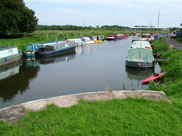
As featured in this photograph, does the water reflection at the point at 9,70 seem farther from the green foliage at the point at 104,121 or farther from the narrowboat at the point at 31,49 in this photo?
the green foliage at the point at 104,121

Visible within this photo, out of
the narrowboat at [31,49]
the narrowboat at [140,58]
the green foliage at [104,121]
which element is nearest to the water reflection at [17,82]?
the narrowboat at [31,49]

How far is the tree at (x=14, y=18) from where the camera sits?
33.5 metres

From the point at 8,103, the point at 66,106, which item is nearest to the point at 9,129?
the point at 66,106

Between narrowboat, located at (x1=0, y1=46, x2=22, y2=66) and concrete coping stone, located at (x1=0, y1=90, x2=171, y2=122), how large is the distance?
16.5m

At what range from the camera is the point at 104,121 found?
5.61m

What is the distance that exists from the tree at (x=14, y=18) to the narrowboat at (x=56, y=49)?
9443 millimetres

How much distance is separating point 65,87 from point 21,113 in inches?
312

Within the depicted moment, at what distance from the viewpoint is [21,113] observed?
6484mm

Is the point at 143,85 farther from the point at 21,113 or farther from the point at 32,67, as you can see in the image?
the point at 32,67

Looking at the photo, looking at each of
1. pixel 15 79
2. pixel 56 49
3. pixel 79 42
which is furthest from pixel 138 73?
pixel 79 42

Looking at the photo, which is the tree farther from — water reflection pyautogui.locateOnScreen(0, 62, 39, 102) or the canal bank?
the canal bank

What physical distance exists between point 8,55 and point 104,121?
810 inches

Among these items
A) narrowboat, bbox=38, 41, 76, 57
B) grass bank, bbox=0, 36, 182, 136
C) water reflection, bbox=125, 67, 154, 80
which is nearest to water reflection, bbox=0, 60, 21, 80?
narrowboat, bbox=38, 41, 76, 57

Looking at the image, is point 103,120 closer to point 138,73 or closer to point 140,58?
point 138,73
